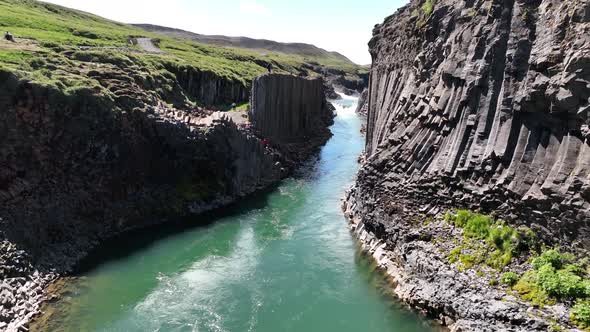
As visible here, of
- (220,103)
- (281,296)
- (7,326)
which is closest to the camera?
(7,326)

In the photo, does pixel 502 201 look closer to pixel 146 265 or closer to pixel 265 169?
pixel 146 265

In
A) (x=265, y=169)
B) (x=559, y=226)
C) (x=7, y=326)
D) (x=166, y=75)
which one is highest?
(x=166, y=75)

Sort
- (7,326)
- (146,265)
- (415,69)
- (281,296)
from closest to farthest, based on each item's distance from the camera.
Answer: (7,326), (281,296), (146,265), (415,69)

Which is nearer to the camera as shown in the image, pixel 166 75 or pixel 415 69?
pixel 415 69

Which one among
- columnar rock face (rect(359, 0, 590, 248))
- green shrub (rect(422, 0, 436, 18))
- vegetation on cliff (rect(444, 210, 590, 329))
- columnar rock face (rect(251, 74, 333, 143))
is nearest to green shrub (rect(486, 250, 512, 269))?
vegetation on cliff (rect(444, 210, 590, 329))

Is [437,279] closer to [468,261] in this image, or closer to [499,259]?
[468,261]

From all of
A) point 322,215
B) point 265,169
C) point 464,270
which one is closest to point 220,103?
point 265,169

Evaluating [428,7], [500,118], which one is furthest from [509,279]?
[428,7]
